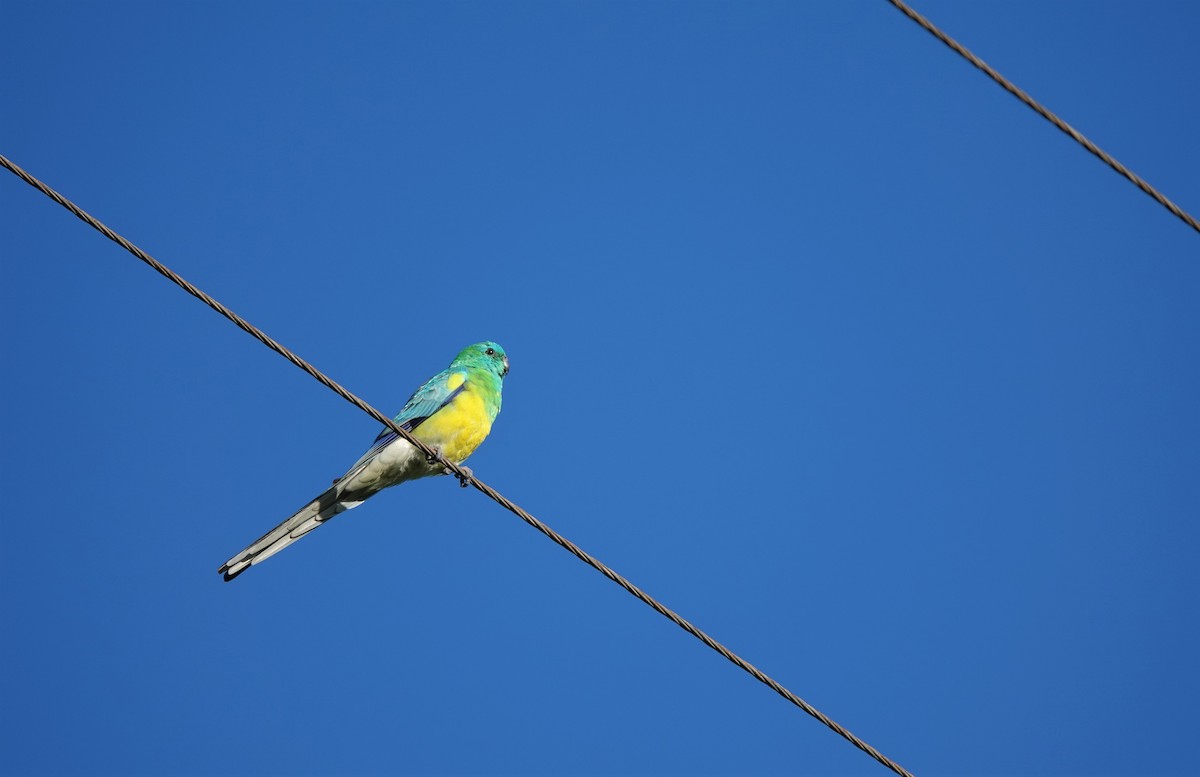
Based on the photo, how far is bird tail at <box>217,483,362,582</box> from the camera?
673 cm

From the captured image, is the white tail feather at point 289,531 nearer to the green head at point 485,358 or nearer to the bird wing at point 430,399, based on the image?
the bird wing at point 430,399

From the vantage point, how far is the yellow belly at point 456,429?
8156mm

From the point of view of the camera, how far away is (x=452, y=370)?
9.09 meters

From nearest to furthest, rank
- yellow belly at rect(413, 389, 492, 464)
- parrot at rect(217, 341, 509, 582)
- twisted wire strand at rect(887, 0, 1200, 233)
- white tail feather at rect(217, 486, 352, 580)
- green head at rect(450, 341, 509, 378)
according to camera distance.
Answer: twisted wire strand at rect(887, 0, 1200, 233)
white tail feather at rect(217, 486, 352, 580)
parrot at rect(217, 341, 509, 582)
yellow belly at rect(413, 389, 492, 464)
green head at rect(450, 341, 509, 378)

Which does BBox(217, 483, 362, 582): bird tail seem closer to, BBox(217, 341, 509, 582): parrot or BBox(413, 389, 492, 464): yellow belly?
BBox(217, 341, 509, 582): parrot

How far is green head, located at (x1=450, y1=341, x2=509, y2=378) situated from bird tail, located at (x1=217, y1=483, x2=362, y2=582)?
207cm

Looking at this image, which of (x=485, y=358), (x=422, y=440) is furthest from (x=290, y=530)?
(x=485, y=358)

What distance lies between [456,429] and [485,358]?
1.46 metres

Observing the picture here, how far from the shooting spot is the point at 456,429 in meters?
8.16

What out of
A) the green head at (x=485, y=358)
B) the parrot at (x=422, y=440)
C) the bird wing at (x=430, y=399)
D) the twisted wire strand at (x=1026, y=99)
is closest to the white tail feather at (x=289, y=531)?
the parrot at (x=422, y=440)

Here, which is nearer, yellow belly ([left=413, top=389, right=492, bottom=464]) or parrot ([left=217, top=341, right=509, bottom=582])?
parrot ([left=217, top=341, right=509, bottom=582])

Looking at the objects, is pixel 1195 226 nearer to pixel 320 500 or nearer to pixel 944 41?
pixel 944 41

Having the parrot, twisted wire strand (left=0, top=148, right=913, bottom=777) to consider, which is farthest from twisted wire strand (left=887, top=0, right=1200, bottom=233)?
the parrot

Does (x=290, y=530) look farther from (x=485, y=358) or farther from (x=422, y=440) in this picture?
(x=485, y=358)
